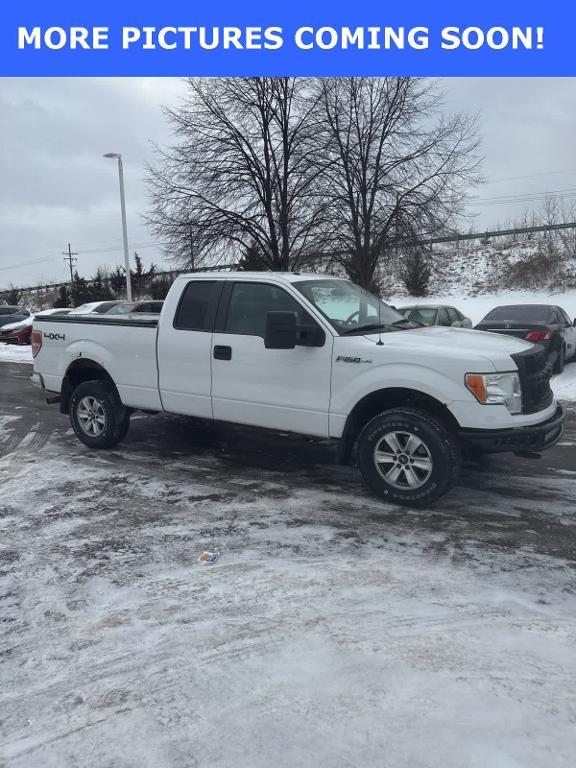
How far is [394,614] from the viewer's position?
3.24 meters

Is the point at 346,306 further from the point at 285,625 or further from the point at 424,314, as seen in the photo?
the point at 424,314

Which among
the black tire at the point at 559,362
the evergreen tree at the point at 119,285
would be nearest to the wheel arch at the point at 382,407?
the black tire at the point at 559,362

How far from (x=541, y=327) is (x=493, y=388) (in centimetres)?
700

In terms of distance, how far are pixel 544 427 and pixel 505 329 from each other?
6.52 metres

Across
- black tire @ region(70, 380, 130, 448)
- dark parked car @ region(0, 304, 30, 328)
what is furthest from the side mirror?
dark parked car @ region(0, 304, 30, 328)

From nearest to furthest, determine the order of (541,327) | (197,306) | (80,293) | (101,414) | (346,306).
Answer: (346,306) < (197,306) < (101,414) < (541,327) < (80,293)

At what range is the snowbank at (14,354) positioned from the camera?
17331 mm

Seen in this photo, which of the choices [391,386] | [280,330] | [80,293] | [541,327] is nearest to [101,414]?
[280,330]

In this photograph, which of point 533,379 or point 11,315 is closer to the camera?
point 533,379

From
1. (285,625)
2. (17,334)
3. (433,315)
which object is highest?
(433,315)

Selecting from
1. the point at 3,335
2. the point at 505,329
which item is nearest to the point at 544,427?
the point at 505,329

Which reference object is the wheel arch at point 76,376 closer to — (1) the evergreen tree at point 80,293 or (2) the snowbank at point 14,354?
(2) the snowbank at point 14,354

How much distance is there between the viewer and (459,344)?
4816mm

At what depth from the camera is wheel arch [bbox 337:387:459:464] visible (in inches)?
191
